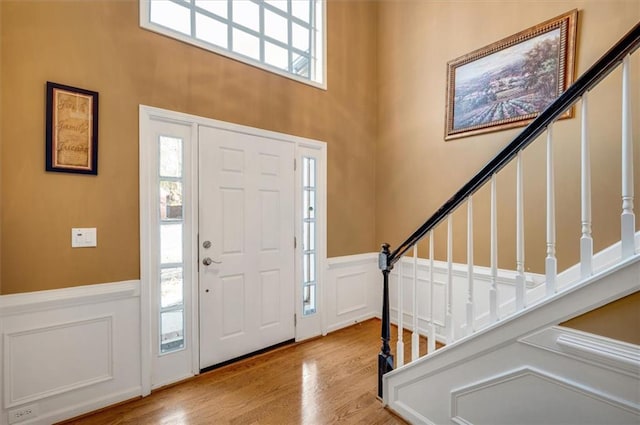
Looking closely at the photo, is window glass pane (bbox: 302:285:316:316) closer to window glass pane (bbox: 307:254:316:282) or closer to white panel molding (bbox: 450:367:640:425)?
window glass pane (bbox: 307:254:316:282)

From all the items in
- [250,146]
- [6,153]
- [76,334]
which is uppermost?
[250,146]

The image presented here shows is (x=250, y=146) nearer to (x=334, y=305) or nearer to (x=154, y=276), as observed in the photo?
(x=154, y=276)

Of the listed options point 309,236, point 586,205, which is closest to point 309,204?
point 309,236

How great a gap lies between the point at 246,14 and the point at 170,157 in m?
1.55

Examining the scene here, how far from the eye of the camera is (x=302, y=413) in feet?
6.53

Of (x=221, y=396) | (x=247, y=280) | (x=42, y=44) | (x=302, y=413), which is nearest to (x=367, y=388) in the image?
(x=302, y=413)

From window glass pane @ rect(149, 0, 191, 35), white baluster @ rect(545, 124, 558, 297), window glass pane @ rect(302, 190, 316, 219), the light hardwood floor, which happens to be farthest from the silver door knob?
white baluster @ rect(545, 124, 558, 297)

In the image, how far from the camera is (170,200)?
2.33 meters

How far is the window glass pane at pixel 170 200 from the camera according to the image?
2.30m

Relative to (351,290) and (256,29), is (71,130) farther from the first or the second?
(351,290)

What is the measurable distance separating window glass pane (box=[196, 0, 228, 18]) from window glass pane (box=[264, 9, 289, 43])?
394 millimetres

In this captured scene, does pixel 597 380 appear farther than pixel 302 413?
No

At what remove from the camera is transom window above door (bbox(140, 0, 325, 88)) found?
2373mm

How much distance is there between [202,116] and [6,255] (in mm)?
1516
